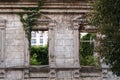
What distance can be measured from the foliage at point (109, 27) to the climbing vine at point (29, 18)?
7001 millimetres

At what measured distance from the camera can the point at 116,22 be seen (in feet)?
64.1

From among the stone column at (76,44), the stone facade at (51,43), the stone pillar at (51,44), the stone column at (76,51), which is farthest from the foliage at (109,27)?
the stone pillar at (51,44)

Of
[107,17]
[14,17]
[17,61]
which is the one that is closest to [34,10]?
[14,17]

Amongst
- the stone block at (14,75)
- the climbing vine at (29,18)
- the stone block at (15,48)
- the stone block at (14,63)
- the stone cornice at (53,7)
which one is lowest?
the stone block at (14,75)

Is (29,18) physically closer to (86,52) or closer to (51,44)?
(51,44)

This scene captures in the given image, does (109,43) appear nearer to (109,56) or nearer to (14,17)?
(109,56)

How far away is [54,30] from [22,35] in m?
1.62

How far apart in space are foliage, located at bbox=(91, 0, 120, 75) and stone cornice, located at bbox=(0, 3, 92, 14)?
6679 mm

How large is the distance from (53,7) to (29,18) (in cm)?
133

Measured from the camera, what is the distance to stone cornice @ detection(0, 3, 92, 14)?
1057 inches

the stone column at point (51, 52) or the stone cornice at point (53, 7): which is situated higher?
the stone cornice at point (53, 7)

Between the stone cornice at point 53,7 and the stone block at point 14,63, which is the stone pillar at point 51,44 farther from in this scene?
the stone block at point 14,63

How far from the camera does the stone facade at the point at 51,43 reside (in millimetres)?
26266

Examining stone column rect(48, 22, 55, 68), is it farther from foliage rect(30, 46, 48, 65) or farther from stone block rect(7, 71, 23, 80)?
foliage rect(30, 46, 48, 65)
